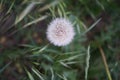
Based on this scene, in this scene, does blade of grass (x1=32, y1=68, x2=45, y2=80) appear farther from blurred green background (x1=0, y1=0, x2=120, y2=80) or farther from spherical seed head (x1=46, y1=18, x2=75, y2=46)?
spherical seed head (x1=46, y1=18, x2=75, y2=46)

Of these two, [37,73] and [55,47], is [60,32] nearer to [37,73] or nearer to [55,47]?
[55,47]

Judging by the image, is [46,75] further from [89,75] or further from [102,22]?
[102,22]

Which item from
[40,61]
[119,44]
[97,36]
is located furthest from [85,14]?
[40,61]

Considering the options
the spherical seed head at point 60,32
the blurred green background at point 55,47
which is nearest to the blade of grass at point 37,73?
the blurred green background at point 55,47

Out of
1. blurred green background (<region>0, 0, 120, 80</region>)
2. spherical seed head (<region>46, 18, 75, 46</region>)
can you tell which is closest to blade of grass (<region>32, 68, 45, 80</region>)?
blurred green background (<region>0, 0, 120, 80</region>)

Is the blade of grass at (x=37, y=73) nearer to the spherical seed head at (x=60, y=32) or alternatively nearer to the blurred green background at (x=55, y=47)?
the blurred green background at (x=55, y=47)
